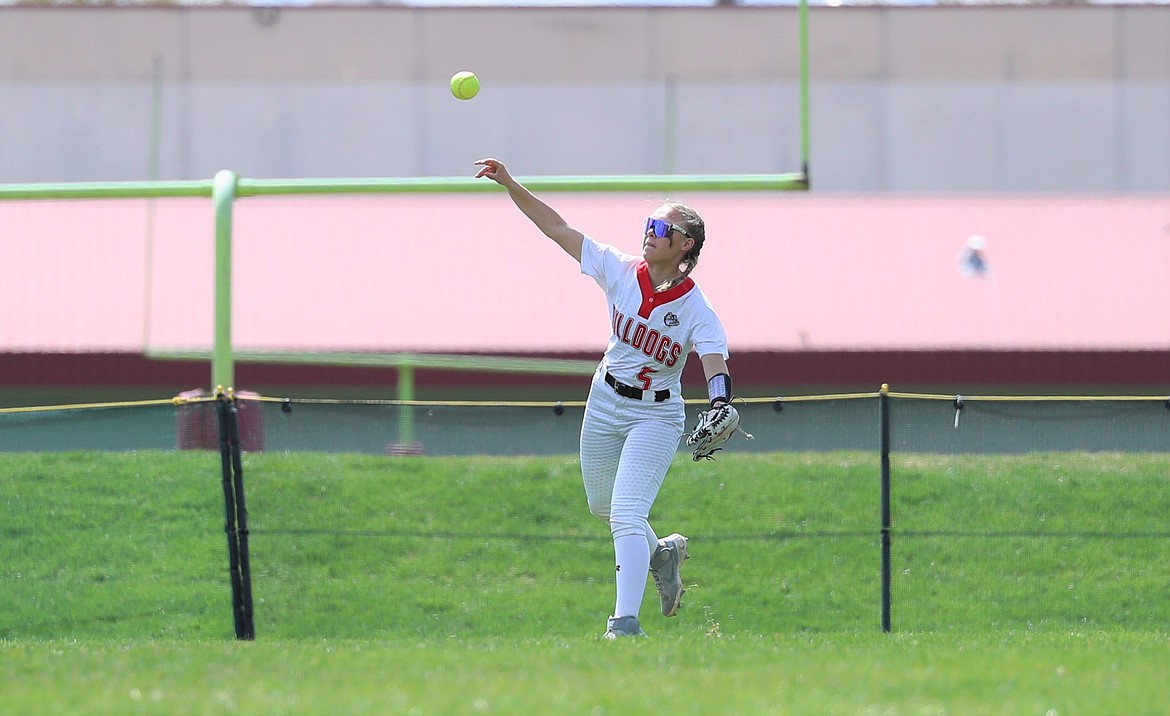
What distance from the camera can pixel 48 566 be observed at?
30.6 feet

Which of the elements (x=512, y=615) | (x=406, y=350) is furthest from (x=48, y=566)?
(x=406, y=350)

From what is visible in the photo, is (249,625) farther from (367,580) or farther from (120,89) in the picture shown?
(120,89)

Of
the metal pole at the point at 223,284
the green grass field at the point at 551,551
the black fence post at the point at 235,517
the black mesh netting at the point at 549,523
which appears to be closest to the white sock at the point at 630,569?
the green grass field at the point at 551,551

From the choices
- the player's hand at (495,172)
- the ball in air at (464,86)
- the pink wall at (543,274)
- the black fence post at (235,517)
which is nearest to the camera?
the player's hand at (495,172)

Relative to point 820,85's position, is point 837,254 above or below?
below

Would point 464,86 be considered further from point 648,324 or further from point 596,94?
point 596,94

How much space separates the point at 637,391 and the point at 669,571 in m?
1.01

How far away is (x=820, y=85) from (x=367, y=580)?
53.4 ft

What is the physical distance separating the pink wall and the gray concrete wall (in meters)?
3.46

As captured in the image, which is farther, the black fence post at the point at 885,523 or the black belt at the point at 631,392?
the black fence post at the point at 885,523

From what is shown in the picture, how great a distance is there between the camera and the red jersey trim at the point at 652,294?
682cm

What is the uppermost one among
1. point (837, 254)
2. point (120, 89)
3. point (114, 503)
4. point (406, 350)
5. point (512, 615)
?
point (120, 89)

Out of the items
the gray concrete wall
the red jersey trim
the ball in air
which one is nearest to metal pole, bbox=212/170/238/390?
the ball in air

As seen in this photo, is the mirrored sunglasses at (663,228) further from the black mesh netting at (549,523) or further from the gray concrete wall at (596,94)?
the gray concrete wall at (596,94)
